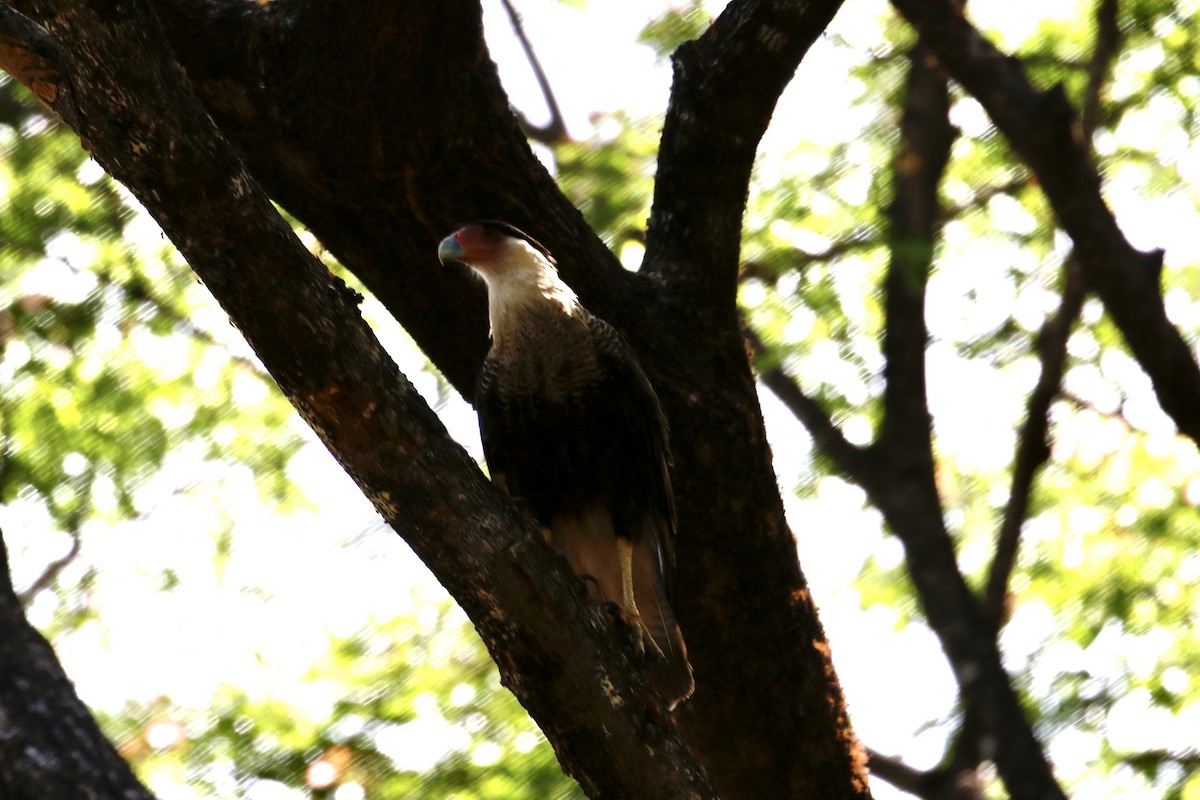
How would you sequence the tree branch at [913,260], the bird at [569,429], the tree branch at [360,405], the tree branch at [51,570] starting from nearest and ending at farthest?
the tree branch at [360,405], the bird at [569,429], the tree branch at [913,260], the tree branch at [51,570]

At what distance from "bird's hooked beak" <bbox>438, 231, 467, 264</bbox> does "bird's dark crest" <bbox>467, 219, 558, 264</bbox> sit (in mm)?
55

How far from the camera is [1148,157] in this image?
5379mm

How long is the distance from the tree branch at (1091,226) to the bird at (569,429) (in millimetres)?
1525

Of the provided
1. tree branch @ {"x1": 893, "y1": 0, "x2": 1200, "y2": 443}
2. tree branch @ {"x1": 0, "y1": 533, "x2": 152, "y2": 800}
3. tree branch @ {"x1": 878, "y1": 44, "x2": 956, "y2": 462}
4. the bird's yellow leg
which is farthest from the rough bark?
tree branch @ {"x1": 878, "y1": 44, "x2": 956, "y2": 462}

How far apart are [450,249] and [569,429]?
64cm

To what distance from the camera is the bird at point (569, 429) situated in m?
3.12

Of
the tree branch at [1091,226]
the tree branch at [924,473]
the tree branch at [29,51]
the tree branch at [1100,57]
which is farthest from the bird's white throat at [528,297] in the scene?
the tree branch at [1100,57]

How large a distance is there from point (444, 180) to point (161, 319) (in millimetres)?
2841

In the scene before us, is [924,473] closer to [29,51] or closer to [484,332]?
[484,332]

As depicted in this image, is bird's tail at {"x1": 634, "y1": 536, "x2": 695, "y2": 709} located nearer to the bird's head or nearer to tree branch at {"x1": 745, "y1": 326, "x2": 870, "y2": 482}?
the bird's head

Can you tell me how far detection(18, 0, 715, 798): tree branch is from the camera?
6.23 ft

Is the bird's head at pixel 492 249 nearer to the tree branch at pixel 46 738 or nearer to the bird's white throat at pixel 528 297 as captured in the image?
the bird's white throat at pixel 528 297

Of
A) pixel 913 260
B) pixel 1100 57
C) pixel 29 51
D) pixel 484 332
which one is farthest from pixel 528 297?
pixel 1100 57

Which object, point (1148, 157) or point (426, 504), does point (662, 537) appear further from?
point (1148, 157)
